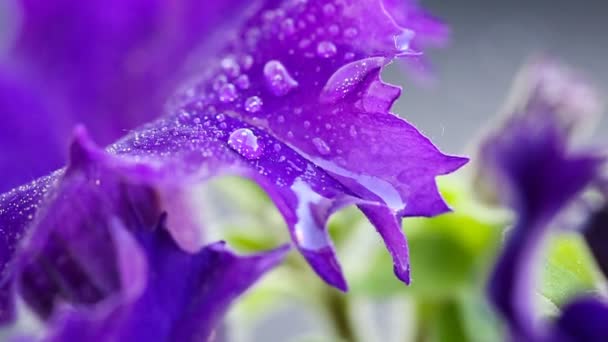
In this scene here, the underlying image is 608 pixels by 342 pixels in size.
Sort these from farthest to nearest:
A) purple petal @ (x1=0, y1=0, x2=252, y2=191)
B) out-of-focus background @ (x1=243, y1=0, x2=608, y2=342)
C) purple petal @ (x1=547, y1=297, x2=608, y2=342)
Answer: out-of-focus background @ (x1=243, y1=0, x2=608, y2=342) → purple petal @ (x1=0, y1=0, x2=252, y2=191) → purple petal @ (x1=547, y1=297, x2=608, y2=342)

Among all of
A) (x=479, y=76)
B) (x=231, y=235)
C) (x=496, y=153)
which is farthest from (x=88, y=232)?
(x=479, y=76)

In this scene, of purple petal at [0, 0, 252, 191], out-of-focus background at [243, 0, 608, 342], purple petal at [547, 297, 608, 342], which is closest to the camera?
purple petal at [547, 297, 608, 342]

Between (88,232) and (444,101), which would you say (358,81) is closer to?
(88,232)

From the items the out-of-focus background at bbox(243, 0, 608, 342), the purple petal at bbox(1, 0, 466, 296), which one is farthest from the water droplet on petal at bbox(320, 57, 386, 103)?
the out-of-focus background at bbox(243, 0, 608, 342)

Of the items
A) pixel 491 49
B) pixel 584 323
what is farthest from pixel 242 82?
pixel 491 49

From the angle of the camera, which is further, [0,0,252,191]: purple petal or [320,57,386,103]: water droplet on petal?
[0,0,252,191]: purple petal

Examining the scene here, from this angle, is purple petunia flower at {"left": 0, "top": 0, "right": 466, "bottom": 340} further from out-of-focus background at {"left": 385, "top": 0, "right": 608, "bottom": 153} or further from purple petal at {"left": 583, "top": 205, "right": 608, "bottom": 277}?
out-of-focus background at {"left": 385, "top": 0, "right": 608, "bottom": 153}

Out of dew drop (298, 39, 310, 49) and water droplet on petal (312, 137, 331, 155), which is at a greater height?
dew drop (298, 39, 310, 49)

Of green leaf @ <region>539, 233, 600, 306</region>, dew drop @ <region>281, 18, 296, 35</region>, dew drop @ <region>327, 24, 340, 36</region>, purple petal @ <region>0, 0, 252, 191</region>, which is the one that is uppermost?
purple petal @ <region>0, 0, 252, 191</region>
